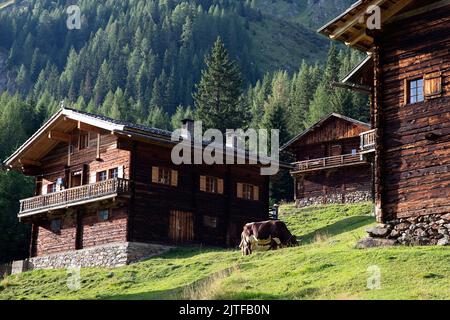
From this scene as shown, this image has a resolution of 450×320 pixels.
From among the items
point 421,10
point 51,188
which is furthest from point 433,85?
→ point 51,188

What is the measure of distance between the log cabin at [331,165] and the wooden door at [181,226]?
18.4 m

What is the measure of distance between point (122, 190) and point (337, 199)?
23325mm

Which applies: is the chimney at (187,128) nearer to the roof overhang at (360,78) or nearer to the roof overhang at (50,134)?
the roof overhang at (50,134)

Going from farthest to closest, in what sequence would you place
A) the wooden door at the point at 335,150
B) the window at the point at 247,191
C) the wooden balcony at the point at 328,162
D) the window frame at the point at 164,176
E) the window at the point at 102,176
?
the wooden door at the point at 335,150 → the wooden balcony at the point at 328,162 → the window at the point at 247,191 → the window at the point at 102,176 → the window frame at the point at 164,176

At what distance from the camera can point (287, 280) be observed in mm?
24469

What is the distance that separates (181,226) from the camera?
4447 cm

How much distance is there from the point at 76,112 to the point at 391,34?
21277mm

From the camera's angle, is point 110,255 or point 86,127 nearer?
point 110,255

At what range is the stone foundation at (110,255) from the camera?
41.0 m

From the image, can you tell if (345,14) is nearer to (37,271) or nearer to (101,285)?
(101,285)

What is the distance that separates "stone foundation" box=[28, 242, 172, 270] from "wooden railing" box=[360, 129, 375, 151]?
12.6 metres

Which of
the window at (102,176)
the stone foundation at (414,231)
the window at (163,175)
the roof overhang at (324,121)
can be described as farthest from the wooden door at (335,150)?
the stone foundation at (414,231)

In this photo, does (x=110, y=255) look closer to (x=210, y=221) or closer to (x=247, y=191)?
(x=210, y=221)
